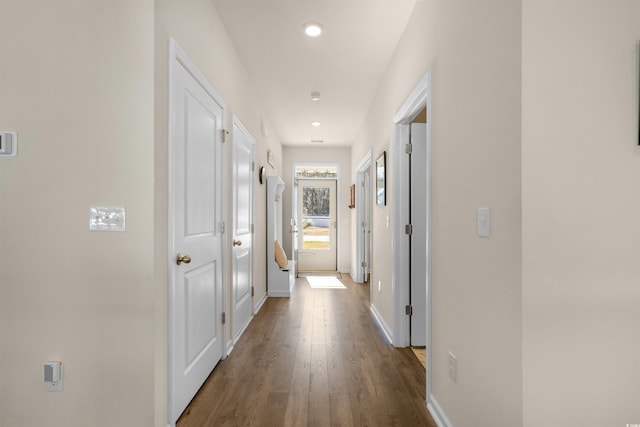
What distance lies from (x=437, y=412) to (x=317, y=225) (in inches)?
221

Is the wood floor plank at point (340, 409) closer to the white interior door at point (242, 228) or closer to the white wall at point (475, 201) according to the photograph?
the white wall at point (475, 201)

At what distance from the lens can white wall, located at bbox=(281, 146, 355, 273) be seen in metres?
7.33

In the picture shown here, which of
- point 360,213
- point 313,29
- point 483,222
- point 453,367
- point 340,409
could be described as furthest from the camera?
point 360,213

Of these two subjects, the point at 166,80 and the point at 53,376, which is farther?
the point at 166,80

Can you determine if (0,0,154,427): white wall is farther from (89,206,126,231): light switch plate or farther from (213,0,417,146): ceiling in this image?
(213,0,417,146): ceiling

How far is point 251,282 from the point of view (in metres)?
Result: 4.00

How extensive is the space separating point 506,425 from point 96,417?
1.72 meters

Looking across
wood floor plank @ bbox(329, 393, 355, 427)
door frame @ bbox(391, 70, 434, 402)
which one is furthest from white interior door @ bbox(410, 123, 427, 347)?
wood floor plank @ bbox(329, 393, 355, 427)

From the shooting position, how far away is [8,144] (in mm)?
1639

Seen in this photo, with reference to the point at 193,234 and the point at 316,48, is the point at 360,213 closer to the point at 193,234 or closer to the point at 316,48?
the point at 316,48

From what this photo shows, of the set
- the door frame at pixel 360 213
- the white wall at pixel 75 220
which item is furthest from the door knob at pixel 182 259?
the door frame at pixel 360 213

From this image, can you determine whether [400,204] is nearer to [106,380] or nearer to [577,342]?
[577,342]

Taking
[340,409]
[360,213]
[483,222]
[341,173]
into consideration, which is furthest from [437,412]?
[341,173]

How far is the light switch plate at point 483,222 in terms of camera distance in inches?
55.6
